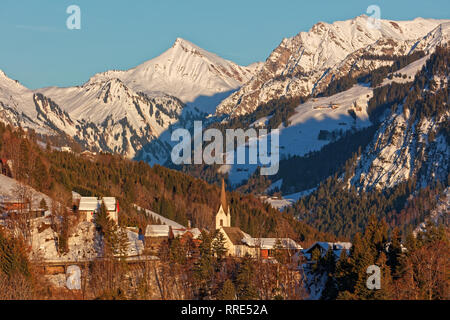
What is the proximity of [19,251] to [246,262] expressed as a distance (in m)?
27.0

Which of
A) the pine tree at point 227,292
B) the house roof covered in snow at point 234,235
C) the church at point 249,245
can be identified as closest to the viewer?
the pine tree at point 227,292

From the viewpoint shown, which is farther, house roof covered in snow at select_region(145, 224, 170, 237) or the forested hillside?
the forested hillside

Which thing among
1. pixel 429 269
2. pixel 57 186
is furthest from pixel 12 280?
pixel 57 186

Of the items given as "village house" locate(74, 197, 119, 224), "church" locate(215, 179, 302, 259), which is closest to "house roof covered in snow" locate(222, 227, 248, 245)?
"church" locate(215, 179, 302, 259)

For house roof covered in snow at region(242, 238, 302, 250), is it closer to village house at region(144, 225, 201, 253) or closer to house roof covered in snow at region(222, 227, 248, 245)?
house roof covered in snow at region(222, 227, 248, 245)

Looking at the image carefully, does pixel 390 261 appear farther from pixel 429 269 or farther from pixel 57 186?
pixel 57 186

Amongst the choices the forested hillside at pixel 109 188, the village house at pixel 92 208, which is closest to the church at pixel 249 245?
the village house at pixel 92 208

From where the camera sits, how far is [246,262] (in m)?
109

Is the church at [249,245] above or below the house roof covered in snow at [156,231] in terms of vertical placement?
below

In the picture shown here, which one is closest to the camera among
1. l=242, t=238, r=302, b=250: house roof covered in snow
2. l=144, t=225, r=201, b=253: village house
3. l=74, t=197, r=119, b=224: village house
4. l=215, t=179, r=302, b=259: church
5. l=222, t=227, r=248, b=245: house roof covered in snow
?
l=144, t=225, r=201, b=253: village house

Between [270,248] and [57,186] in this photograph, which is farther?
[57,186]

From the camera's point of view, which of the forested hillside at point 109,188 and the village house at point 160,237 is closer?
the village house at point 160,237

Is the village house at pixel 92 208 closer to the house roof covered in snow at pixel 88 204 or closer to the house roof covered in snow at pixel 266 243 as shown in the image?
the house roof covered in snow at pixel 88 204
